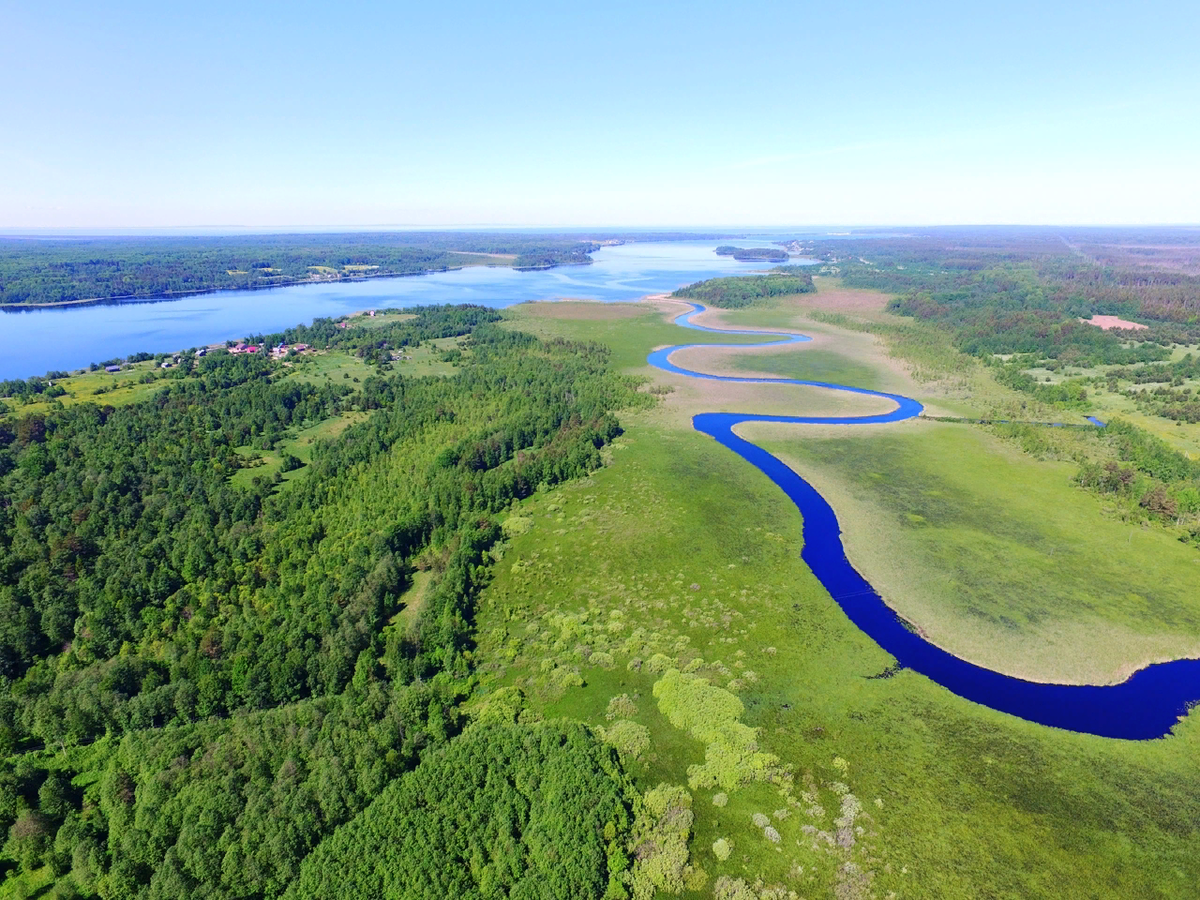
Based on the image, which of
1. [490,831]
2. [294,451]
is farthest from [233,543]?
[490,831]

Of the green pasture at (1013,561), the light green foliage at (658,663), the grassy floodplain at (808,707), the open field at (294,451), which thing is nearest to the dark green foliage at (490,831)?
the grassy floodplain at (808,707)

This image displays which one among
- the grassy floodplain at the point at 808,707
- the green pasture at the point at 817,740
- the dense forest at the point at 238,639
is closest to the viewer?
the dense forest at the point at 238,639

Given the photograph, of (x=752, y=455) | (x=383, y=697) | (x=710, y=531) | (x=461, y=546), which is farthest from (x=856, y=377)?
(x=383, y=697)

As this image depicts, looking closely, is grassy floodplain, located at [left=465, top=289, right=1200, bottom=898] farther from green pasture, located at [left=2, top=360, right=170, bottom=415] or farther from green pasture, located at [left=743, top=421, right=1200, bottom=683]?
green pasture, located at [left=2, top=360, right=170, bottom=415]

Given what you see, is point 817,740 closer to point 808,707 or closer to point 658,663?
point 808,707

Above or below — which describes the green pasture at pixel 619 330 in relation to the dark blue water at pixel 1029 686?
above

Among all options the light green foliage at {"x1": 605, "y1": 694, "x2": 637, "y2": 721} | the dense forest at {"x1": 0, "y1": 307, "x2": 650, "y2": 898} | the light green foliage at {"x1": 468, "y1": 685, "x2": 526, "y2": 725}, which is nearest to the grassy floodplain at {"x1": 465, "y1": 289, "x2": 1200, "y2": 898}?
the light green foliage at {"x1": 605, "y1": 694, "x2": 637, "y2": 721}

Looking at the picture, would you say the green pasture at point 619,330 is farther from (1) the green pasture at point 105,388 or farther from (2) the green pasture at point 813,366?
(1) the green pasture at point 105,388

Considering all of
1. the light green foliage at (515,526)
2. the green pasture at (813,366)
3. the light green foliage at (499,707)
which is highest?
the green pasture at (813,366)

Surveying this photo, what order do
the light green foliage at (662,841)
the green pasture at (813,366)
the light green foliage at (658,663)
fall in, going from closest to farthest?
the light green foliage at (662,841) < the light green foliage at (658,663) < the green pasture at (813,366)
